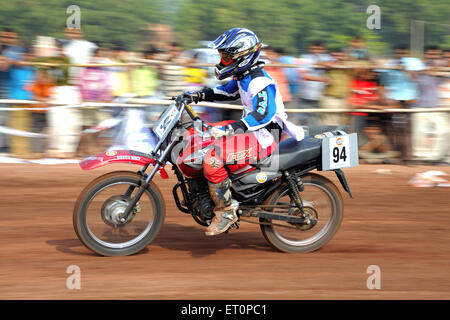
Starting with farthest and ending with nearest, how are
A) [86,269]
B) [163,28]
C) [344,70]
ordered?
1. [163,28]
2. [344,70]
3. [86,269]

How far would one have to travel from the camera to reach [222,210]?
5.20 meters

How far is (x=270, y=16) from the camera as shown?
17.5m

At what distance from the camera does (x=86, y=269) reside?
192 inches

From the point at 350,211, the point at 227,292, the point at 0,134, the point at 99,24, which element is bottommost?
the point at 227,292

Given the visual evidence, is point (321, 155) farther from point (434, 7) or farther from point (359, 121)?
point (434, 7)

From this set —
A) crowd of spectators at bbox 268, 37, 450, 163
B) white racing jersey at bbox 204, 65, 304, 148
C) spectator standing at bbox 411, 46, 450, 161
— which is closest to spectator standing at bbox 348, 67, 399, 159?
crowd of spectators at bbox 268, 37, 450, 163

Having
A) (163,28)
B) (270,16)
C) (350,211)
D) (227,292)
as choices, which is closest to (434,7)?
(270,16)

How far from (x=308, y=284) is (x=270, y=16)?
545 inches

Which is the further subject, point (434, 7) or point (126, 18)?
point (434, 7)

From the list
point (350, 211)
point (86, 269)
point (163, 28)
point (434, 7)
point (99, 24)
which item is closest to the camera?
point (86, 269)

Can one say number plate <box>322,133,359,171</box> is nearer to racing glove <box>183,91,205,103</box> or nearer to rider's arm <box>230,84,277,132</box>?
rider's arm <box>230,84,277,132</box>

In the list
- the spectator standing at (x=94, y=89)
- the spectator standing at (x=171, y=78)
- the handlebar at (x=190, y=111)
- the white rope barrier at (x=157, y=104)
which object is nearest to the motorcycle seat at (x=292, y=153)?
the handlebar at (x=190, y=111)

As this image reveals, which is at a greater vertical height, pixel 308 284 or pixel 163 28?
pixel 163 28

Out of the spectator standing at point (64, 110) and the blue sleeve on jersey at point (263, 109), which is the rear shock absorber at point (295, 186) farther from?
the spectator standing at point (64, 110)
